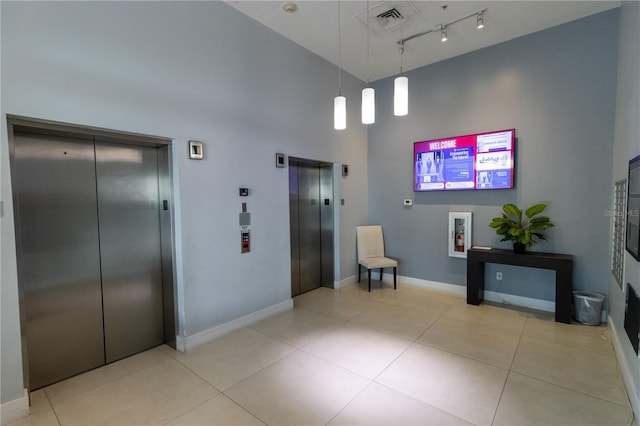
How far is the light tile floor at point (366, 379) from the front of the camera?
6.91 ft

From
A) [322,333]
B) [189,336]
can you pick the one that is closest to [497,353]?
[322,333]

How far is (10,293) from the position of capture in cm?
208

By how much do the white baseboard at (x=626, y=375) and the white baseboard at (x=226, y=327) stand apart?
3404 mm

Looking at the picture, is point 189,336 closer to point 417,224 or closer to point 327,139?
point 327,139

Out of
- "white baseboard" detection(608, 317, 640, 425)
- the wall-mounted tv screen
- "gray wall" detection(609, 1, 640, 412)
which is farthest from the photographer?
the wall-mounted tv screen

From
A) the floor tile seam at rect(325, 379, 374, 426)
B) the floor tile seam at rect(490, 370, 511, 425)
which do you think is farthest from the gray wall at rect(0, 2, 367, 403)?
the floor tile seam at rect(490, 370, 511, 425)

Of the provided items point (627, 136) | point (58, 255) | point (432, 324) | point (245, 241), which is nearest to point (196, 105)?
point (245, 241)

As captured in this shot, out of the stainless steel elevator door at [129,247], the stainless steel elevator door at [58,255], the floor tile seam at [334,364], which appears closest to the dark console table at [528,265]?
the floor tile seam at [334,364]

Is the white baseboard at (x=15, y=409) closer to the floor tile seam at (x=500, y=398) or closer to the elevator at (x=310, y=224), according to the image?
the elevator at (x=310, y=224)

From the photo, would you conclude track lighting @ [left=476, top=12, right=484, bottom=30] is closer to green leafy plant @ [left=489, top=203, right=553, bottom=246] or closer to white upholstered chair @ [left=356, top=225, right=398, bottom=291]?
green leafy plant @ [left=489, top=203, right=553, bottom=246]

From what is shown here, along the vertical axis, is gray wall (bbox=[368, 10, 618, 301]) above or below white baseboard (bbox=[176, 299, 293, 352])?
above

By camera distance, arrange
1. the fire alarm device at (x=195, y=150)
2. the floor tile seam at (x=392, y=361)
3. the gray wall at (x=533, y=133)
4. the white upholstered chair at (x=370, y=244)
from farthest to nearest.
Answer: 1. the white upholstered chair at (x=370, y=244)
2. the gray wall at (x=533, y=133)
3. the fire alarm device at (x=195, y=150)
4. the floor tile seam at (x=392, y=361)

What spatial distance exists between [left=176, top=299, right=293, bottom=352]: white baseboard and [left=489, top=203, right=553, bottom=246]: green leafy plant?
10.3ft

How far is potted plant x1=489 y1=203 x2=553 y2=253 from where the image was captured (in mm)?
3803
